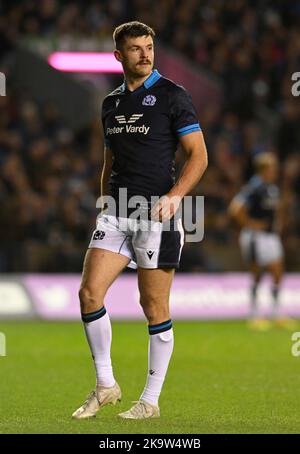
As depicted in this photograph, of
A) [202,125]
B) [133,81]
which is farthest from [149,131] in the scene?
[202,125]

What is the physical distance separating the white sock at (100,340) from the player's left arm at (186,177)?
0.74m

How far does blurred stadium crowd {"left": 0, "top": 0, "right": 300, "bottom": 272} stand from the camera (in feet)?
58.5

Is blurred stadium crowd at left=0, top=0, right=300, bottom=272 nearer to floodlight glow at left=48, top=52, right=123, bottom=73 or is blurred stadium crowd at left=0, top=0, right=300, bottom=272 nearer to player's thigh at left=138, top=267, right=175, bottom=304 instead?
floodlight glow at left=48, top=52, right=123, bottom=73

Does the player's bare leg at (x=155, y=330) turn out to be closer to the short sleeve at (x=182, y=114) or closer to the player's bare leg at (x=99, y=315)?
the player's bare leg at (x=99, y=315)

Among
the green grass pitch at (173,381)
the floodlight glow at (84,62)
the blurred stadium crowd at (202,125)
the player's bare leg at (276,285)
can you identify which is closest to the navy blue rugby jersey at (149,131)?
the green grass pitch at (173,381)

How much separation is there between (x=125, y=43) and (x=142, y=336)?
7.69m

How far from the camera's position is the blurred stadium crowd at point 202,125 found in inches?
702

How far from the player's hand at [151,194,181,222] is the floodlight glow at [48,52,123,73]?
12179mm

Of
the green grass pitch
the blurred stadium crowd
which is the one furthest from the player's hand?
the blurred stadium crowd

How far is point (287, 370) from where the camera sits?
34.7 feet

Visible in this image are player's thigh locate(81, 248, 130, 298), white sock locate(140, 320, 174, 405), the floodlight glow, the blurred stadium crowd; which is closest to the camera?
player's thigh locate(81, 248, 130, 298)

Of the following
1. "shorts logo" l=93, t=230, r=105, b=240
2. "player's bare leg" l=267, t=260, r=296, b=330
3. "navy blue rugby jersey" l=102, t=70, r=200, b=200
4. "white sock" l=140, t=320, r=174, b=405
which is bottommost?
"player's bare leg" l=267, t=260, r=296, b=330

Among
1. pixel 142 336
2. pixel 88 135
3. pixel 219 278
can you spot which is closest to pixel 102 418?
pixel 142 336

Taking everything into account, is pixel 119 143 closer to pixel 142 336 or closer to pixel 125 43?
pixel 125 43
